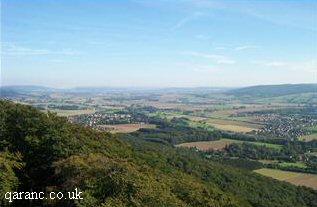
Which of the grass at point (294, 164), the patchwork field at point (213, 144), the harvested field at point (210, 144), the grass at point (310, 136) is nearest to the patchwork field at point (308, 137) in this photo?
A: the grass at point (310, 136)

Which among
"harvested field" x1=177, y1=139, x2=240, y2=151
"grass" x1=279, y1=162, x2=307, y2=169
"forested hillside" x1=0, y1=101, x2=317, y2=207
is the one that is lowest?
"grass" x1=279, y1=162, x2=307, y2=169

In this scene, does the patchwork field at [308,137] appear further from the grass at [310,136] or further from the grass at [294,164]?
the grass at [294,164]

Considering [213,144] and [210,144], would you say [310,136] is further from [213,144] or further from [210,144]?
[210,144]

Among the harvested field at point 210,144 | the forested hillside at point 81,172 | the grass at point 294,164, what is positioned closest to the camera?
the forested hillside at point 81,172

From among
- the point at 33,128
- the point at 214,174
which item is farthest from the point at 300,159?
the point at 33,128

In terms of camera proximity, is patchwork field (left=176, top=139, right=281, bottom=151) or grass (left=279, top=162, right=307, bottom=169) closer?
grass (left=279, top=162, right=307, bottom=169)

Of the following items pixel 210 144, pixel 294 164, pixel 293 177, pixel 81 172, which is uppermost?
pixel 81 172

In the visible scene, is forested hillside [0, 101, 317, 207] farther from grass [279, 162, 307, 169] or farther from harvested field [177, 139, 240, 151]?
harvested field [177, 139, 240, 151]

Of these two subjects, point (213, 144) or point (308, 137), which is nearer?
point (213, 144)

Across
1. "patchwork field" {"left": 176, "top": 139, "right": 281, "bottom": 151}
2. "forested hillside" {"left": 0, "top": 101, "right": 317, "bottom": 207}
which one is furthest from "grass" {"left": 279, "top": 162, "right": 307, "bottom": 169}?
"forested hillside" {"left": 0, "top": 101, "right": 317, "bottom": 207}

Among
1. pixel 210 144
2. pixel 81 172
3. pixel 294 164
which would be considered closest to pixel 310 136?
pixel 210 144
